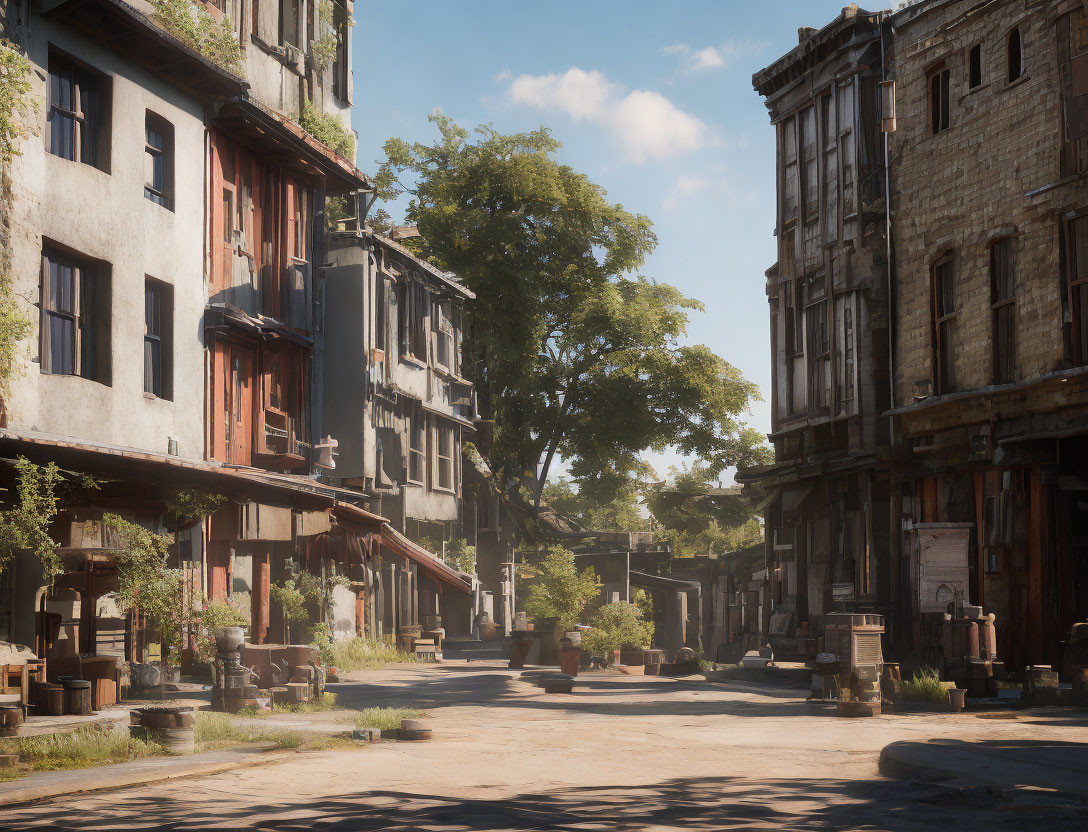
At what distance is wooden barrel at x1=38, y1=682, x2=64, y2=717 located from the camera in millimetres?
14836

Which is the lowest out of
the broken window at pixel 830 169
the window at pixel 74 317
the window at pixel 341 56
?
the window at pixel 74 317

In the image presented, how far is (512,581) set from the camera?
4550 centimetres

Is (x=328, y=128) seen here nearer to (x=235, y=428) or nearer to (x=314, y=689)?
(x=235, y=428)

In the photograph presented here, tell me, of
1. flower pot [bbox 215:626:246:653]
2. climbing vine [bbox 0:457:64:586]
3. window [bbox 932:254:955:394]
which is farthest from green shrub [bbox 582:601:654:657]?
climbing vine [bbox 0:457:64:586]

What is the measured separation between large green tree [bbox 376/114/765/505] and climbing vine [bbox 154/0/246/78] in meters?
19.9

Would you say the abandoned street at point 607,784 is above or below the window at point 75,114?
below

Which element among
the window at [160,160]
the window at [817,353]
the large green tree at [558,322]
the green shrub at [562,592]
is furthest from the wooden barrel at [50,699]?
the large green tree at [558,322]

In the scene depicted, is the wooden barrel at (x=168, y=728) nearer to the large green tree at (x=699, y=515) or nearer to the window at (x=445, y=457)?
the window at (x=445, y=457)

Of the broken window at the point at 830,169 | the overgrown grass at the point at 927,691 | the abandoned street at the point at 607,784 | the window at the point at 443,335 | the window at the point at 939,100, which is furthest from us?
the window at the point at 443,335

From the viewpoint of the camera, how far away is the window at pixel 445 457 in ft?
122

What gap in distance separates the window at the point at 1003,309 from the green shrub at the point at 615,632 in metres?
10.1

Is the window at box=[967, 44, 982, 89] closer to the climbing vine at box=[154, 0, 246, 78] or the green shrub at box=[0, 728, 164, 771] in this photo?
the climbing vine at box=[154, 0, 246, 78]

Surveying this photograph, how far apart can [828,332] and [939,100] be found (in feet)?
16.4

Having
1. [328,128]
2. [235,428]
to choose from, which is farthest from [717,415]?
[235,428]
